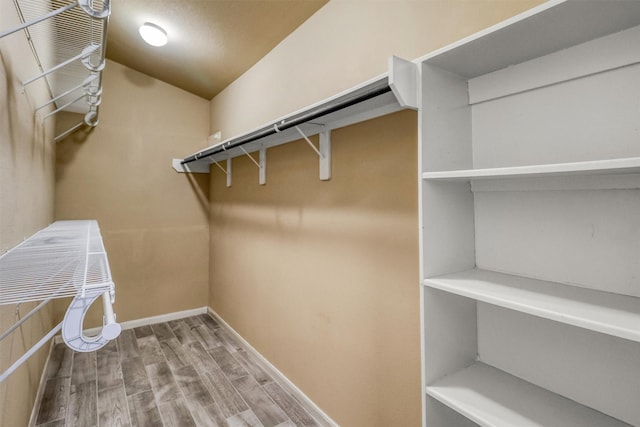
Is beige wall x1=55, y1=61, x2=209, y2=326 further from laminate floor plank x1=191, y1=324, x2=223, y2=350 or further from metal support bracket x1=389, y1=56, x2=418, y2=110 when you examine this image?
metal support bracket x1=389, y1=56, x2=418, y2=110

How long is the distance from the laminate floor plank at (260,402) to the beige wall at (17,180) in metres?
1.11

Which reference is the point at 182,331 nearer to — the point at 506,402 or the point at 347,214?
the point at 347,214

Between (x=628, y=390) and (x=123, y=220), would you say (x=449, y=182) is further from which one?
(x=123, y=220)

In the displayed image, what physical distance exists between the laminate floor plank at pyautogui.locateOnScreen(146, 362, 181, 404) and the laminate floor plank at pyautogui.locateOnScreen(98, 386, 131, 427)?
0.18 m

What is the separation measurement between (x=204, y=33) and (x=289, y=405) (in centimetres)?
250

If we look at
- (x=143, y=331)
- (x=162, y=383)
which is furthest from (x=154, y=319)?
(x=162, y=383)

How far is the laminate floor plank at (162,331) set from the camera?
2.89m

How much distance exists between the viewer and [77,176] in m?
2.85

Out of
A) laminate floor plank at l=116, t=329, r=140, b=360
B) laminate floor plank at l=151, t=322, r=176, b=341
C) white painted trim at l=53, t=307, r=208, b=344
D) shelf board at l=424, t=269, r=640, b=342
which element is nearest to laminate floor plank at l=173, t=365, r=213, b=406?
laminate floor plank at l=116, t=329, r=140, b=360

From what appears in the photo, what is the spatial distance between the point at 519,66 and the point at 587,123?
0.84ft

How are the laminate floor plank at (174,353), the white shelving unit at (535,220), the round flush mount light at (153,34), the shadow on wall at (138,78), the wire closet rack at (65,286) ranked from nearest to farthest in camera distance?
the wire closet rack at (65,286), the white shelving unit at (535,220), the round flush mount light at (153,34), the laminate floor plank at (174,353), the shadow on wall at (138,78)

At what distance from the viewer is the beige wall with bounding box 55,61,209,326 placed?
2900mm

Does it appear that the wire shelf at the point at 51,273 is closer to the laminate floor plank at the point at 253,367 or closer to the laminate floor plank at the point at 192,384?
the laminate floor plank at the point at 192,384

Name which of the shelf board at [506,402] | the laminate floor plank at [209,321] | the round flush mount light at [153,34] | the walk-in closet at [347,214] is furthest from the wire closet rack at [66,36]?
the laminate floor plank at [209,321]
